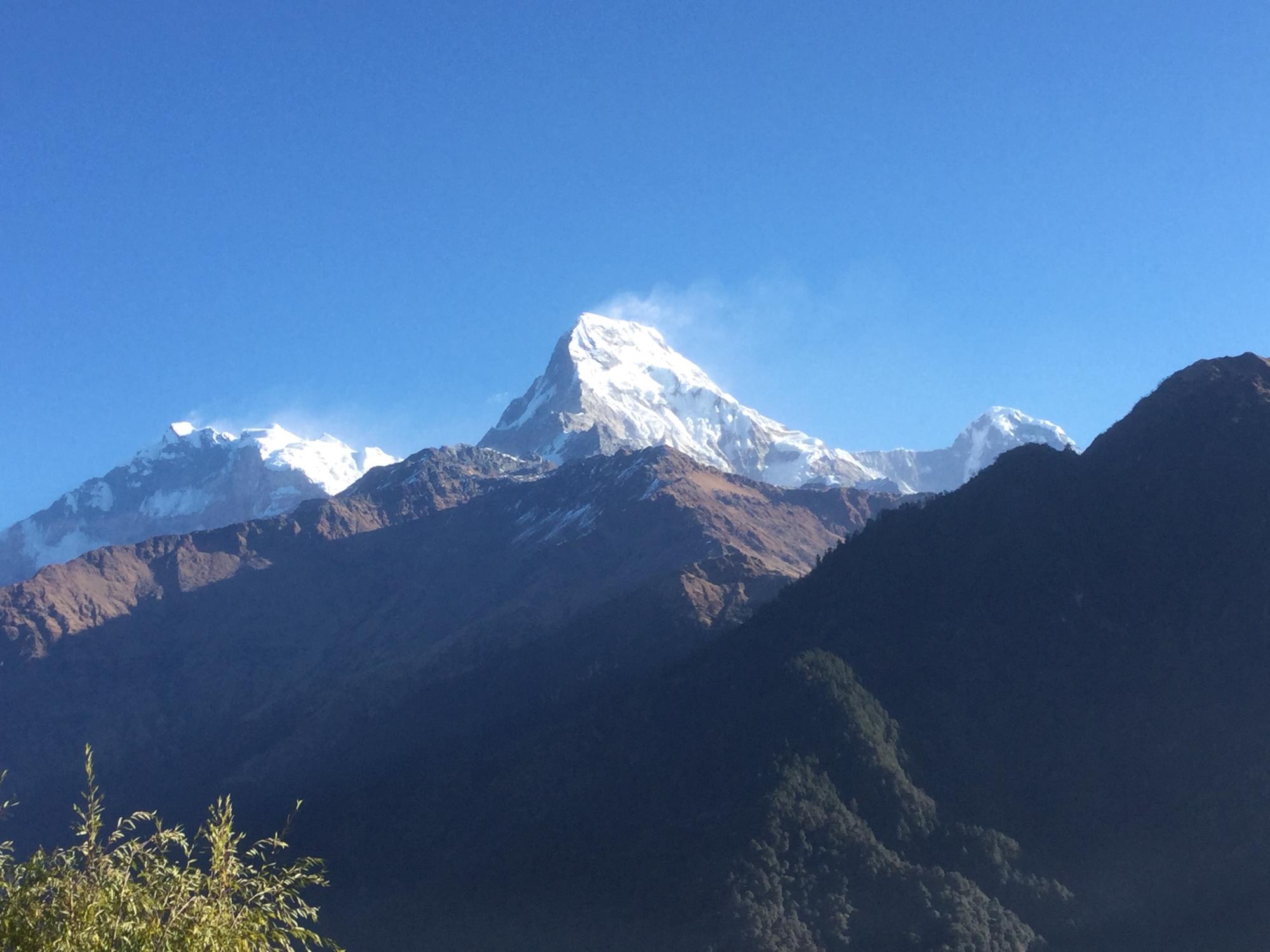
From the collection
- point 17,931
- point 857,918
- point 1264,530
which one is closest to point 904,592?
point 1264,530

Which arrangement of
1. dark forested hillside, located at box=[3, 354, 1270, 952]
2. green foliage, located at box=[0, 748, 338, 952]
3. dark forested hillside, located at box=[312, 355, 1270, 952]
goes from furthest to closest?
dark forested hillside, located at box=[3, 354, 1270, 952] < dark forested hillside, located at box=[312, 355, 1270, 952] < green foliage, located at box=[0, 748, 338, 952]

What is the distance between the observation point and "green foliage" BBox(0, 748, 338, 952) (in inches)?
1117

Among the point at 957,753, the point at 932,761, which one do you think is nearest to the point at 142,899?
the point at 932,761

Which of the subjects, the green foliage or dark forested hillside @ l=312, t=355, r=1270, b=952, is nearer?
the green foliage

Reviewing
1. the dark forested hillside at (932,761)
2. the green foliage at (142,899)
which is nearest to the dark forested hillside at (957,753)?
the dark forested hillside at (932,761)

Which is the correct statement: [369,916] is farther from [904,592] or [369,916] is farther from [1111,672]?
[1111,672]

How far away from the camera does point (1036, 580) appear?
6137 inches

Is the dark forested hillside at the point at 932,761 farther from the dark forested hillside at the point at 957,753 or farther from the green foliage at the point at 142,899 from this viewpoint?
the green foliage at the point at 142,899

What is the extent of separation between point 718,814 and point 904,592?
48.7 m

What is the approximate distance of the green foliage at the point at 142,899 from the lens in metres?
28.4

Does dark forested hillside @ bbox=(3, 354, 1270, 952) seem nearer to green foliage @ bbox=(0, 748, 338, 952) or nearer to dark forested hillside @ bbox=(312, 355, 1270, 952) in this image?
dark forested hillside @ bbox=(312, 355, 1270, 952)

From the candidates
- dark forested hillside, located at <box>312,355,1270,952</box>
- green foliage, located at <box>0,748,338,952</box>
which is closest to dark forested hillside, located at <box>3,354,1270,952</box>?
dark forested hillside, located at <box>312,355,1270,952</box>

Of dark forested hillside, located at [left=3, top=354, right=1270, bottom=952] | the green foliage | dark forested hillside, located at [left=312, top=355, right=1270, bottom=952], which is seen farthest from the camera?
dark forested hillside, located at [left=3, top=354, right=1270, bottom=952]

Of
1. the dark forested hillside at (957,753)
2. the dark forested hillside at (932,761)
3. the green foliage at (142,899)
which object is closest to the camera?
the green foliage at (142,899)
